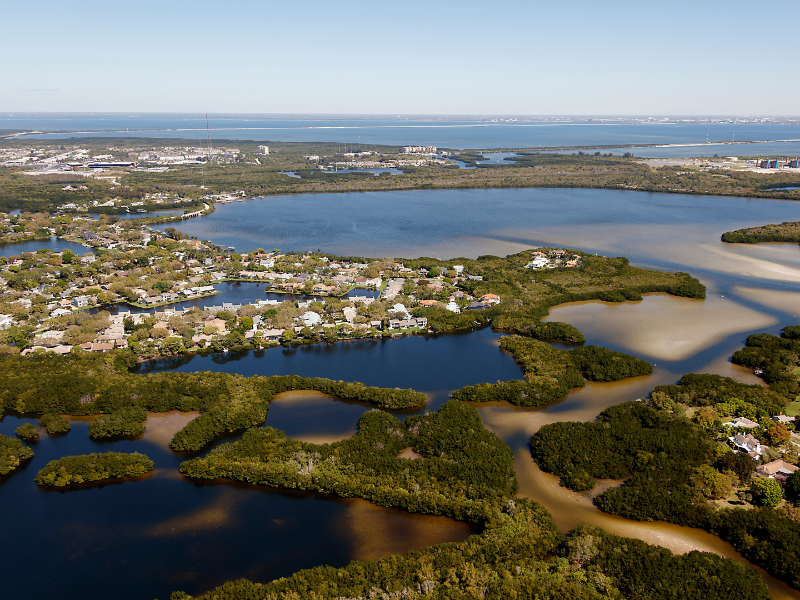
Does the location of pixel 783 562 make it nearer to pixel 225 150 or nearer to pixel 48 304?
pixel 48 304

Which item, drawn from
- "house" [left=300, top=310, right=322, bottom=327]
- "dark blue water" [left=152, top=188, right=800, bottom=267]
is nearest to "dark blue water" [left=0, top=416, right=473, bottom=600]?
"house" [left=300, top=310, right=322, bottom=327]

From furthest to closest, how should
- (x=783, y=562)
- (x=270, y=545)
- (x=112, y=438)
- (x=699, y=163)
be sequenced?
(x=699, y=163) < (x=112, y=438) < (x=270, y=545) < (x=783, y=562)

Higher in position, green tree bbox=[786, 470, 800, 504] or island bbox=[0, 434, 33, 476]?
green tree bbox=[786, 470, 800, 504]

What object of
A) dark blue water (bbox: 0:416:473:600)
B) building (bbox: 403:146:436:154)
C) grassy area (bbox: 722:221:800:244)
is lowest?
dark blue water (bbox: 0:416:473:600)

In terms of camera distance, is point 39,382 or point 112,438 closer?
point 112,438

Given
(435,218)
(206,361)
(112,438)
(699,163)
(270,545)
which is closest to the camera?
(270,545)

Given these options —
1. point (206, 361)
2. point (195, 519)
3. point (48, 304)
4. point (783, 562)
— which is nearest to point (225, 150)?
point (48, 304)

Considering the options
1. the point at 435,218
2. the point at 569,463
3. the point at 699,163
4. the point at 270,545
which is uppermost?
the point at 699,163

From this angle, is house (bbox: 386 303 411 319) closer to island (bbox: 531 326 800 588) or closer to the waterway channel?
the waterway channel
